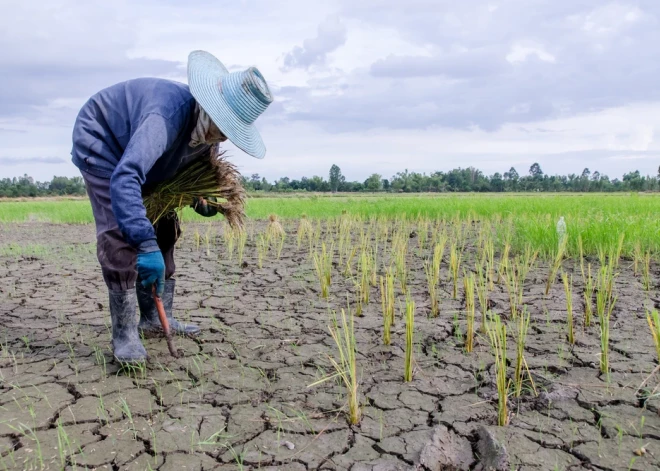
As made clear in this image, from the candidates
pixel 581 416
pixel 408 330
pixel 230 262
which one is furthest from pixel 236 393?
pixel 230 262

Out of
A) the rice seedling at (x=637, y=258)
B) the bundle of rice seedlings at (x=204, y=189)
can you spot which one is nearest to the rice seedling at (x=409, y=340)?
the bundle of rice seedlings at (x=204, y=189)

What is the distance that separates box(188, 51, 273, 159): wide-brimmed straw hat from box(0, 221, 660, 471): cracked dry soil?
1029 millimetres

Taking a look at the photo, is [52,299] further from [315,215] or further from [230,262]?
[315,215]

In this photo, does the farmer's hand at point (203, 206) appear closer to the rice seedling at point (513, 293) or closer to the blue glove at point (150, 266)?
the blue glove at point (150, 266)

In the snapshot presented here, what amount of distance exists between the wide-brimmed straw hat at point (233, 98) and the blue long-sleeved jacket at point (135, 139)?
13 cm

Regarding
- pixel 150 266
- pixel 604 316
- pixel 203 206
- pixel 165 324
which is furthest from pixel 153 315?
pixel 604 316

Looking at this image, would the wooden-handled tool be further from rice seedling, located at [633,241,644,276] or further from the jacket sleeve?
rice seedling, located at [633,241,644,276]

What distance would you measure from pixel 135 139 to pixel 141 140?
0.09 ft

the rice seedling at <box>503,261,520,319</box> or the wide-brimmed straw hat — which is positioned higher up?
the wide-brimmed straw hat

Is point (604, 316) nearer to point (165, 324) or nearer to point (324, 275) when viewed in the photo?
point (324, 275)

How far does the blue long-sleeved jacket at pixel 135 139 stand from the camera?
2.21 meters

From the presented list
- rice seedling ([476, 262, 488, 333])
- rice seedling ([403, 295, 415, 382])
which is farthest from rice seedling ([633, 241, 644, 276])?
rice seedling ([403, 295, 415, 382])

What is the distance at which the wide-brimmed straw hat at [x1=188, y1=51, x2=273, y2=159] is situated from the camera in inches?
91.4

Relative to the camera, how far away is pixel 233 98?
7.83 feet
